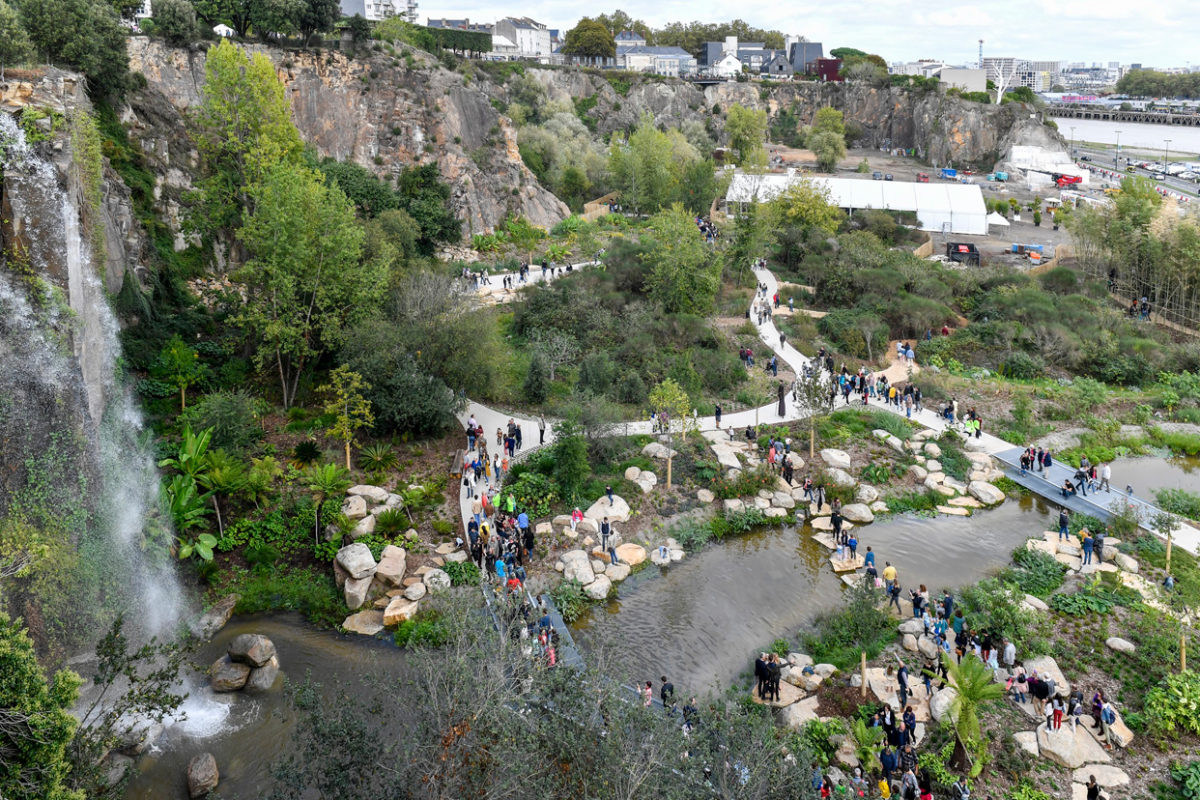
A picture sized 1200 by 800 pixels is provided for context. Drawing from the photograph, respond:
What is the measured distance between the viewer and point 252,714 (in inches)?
647

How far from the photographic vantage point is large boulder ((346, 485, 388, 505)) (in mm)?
22734

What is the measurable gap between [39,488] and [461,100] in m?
42.8

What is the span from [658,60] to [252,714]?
111 m

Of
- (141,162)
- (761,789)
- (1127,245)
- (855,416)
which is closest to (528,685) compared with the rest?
(761,789)

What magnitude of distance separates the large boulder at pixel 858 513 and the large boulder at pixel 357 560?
13644mm

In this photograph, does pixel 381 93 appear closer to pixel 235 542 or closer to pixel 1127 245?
pixel 235 542

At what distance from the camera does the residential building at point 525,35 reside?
11531 centimetres

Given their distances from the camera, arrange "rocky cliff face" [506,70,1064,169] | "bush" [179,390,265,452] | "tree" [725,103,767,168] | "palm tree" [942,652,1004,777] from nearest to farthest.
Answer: "palm tree" [942,652,1004,777] → "bush" [179,390,265,452] → "tree" [725,103,767,168] → "rocky cliff face" [506,70,1064,169]

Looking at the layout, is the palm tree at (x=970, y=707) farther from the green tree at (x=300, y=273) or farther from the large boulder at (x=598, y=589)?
the green tree at (x=300, y=273)

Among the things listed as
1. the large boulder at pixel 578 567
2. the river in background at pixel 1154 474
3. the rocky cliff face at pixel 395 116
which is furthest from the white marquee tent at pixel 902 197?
the large boulder at pixel 578 567

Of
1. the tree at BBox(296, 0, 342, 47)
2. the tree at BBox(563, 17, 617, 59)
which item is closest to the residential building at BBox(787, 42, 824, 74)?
the tree at BBox(563, 17, 617, 59)

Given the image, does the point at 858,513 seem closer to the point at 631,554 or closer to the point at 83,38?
the point at 631,554

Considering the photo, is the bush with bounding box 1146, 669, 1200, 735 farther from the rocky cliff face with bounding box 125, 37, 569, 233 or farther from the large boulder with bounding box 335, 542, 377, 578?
the rocky cliff face with bounding box 125, 37, 569, 233

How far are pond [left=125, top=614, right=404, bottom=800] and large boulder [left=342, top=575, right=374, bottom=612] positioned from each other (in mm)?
873
